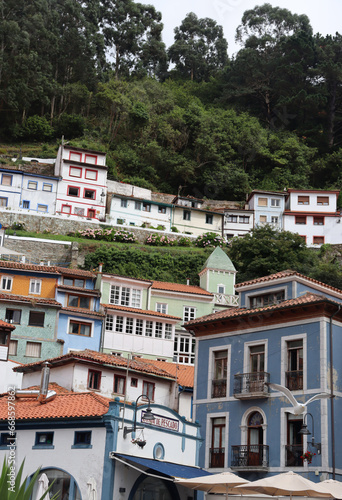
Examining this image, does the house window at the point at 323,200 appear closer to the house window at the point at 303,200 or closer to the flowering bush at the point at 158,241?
the house window at the point at 303,200

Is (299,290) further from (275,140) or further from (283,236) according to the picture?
(275,140)

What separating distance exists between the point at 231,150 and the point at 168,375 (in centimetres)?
5707

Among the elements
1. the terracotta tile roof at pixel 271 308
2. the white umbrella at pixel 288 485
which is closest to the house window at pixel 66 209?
the terracotta tile roof at pixel 271 308

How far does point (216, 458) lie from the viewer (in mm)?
30562

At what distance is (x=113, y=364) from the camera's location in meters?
32.2

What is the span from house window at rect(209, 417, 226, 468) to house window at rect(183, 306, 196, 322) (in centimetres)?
1881

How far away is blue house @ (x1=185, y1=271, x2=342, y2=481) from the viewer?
91.8 ft

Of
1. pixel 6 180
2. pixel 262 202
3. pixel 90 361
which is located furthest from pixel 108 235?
pixel 90 361

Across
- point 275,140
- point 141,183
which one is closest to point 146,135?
point 141,183

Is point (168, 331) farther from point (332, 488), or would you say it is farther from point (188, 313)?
point (332, 488)

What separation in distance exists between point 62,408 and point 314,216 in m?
54.3

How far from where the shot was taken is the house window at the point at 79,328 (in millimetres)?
43344

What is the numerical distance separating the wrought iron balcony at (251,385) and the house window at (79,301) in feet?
56.3

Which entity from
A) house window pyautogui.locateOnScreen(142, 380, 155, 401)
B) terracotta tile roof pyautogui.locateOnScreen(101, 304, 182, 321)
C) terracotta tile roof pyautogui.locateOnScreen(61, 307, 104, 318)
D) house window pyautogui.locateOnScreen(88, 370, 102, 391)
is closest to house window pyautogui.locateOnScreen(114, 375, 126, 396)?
house window pyautogui.locateOnScreen(88, 370, 102, 391)
